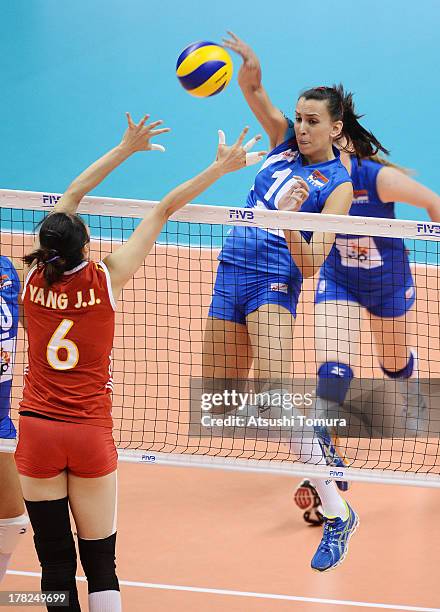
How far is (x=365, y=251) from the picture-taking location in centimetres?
665

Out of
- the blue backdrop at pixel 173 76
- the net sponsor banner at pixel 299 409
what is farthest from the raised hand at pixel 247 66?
the blue backdrop at pixel 173 76

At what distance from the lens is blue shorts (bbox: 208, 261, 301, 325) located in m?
5.28

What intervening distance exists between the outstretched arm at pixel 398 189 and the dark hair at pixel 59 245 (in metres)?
2.93

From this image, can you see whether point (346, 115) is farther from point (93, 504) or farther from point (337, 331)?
point (93, 504)

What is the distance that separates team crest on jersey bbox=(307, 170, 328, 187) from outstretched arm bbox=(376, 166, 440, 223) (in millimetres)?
1291

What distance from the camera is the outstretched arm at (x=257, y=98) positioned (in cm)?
576

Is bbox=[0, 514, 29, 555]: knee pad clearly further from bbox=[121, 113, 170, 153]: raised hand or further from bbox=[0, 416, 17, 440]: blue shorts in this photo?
bbox=[121, 113, 170, 153]: raised hand

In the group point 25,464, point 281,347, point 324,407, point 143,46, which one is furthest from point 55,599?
point 143,46

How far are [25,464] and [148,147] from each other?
1507mm

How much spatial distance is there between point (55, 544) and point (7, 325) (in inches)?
54.7

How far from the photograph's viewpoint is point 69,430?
159 inches

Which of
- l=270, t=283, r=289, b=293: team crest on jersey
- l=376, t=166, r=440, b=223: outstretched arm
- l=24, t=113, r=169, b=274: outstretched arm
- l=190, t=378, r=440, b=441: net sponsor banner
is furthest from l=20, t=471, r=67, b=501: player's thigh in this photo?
l=376, t=166, r=440, b=223: outstretched arm

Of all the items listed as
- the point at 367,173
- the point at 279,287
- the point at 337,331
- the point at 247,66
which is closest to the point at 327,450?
the point at 279,287

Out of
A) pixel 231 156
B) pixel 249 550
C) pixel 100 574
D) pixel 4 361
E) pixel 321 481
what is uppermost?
pixel 231 156
